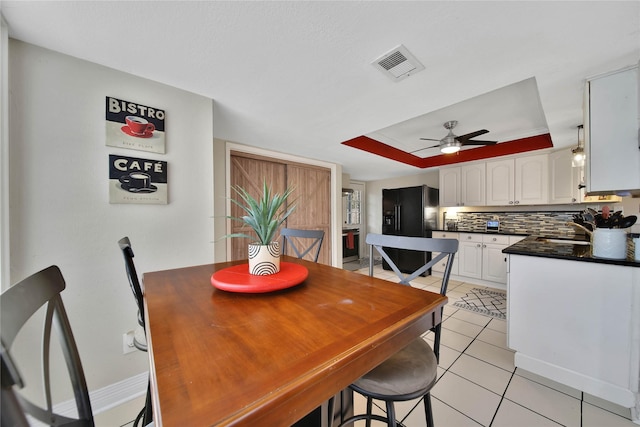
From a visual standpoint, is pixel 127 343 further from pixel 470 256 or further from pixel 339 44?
pixel 470 256

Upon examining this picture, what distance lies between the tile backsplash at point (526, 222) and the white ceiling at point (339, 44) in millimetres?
2281

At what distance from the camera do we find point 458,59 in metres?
1.48

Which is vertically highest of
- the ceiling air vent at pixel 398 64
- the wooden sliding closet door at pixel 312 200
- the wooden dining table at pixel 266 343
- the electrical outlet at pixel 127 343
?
the ceiling air vent at pixel 398 64

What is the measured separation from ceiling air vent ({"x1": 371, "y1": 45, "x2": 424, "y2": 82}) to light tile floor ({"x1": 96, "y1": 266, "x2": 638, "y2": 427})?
7.45 feet

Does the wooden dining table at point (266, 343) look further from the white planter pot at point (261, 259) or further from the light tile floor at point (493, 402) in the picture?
the light tile floor at point (493, 402)

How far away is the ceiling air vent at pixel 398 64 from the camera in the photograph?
1.43 meters

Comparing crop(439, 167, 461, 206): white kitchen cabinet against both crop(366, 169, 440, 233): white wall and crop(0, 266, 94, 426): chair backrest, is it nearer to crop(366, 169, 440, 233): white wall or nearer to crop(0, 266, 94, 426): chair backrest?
crop(366, 169, 440, 233): white wall

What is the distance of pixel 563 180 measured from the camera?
3.30 metres

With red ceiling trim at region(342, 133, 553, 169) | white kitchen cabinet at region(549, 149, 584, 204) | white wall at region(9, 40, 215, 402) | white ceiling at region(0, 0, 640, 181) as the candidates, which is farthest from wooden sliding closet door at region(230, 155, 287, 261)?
white kitchen cabinet at region(549, 149, 584, 204)

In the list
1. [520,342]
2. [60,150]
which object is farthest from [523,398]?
[60,150]

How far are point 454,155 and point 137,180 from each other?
4.63 meters

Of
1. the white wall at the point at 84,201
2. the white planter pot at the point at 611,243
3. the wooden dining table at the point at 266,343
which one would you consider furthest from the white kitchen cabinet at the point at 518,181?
the white wall at the point at 84,201

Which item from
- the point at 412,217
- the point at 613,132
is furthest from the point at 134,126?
the point at 412,217

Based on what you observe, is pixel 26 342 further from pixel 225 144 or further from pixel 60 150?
pixel 225 144
